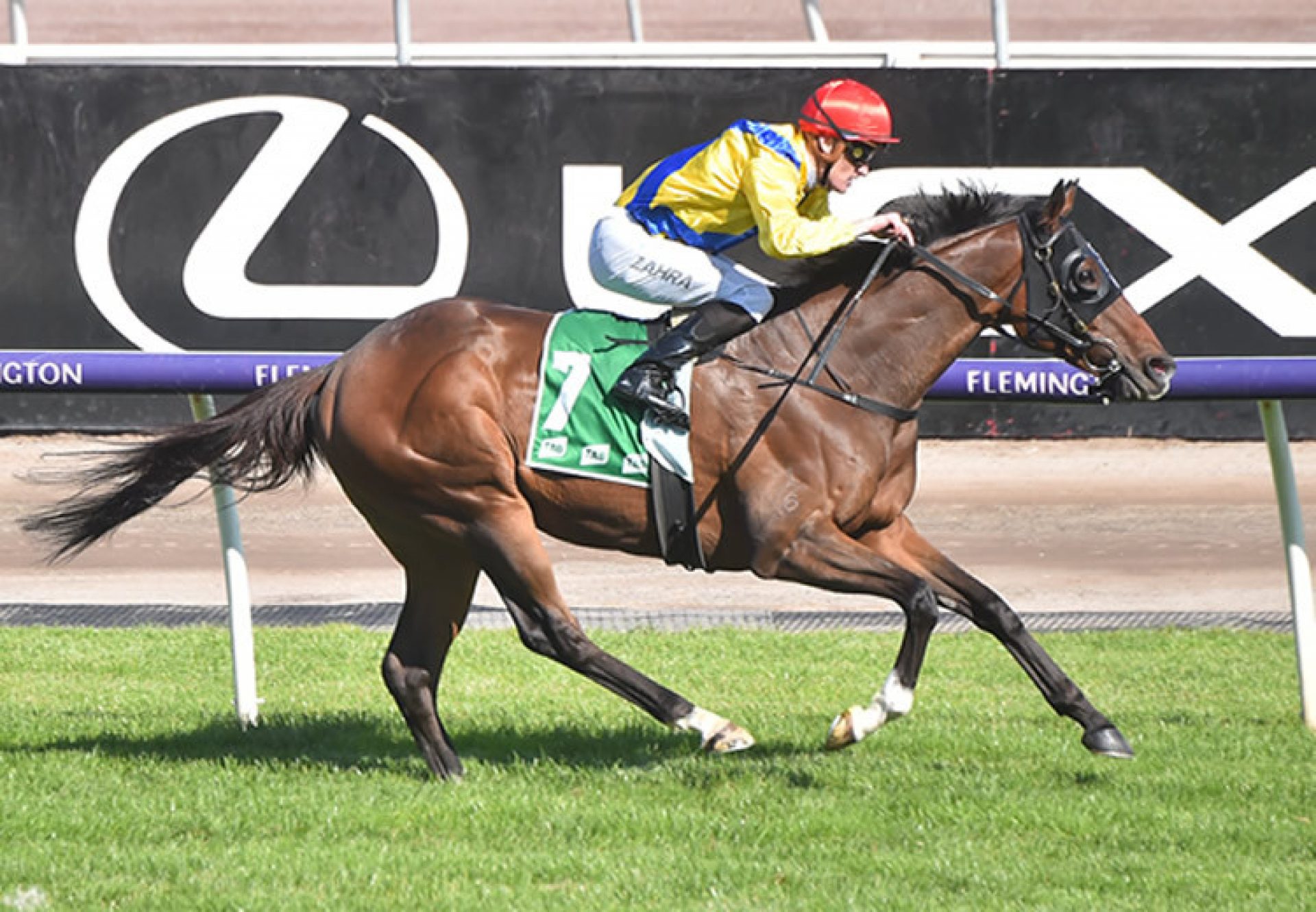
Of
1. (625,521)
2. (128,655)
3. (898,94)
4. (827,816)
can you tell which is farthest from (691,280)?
(898,94)

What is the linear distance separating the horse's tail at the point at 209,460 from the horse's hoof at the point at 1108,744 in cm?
253

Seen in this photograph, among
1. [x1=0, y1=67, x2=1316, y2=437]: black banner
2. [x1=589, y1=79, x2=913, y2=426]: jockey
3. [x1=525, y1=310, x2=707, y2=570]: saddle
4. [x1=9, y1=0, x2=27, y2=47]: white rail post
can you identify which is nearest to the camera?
[x1=589, y1=79, x2=913, y2=426]: jockey

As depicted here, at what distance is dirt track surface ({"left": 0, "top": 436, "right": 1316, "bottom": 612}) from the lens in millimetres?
9234

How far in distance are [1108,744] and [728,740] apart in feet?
3.70

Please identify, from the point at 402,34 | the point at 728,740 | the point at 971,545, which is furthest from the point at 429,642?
the point at 402,34

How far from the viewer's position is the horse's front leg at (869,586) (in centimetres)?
548

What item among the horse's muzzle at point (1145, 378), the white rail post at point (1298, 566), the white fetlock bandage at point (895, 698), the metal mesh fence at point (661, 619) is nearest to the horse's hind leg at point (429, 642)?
the white fetlock bandage at point (895, 698)

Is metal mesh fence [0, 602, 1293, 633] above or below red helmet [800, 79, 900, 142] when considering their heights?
below

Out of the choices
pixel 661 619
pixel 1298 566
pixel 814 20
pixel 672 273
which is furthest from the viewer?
pixel 814 20

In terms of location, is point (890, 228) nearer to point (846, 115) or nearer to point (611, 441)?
point (846, 115)

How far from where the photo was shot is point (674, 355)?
5.59 metres

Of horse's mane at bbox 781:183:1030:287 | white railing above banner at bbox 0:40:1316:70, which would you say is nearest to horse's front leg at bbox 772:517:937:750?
horse's mane at bbox 781:183:1030:287

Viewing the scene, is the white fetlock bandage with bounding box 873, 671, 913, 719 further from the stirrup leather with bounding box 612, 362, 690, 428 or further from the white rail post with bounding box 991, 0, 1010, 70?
the white rail post with bounding box 991, 0, 1010, 70

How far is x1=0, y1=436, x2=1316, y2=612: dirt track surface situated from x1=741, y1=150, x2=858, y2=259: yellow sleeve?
148 inches
